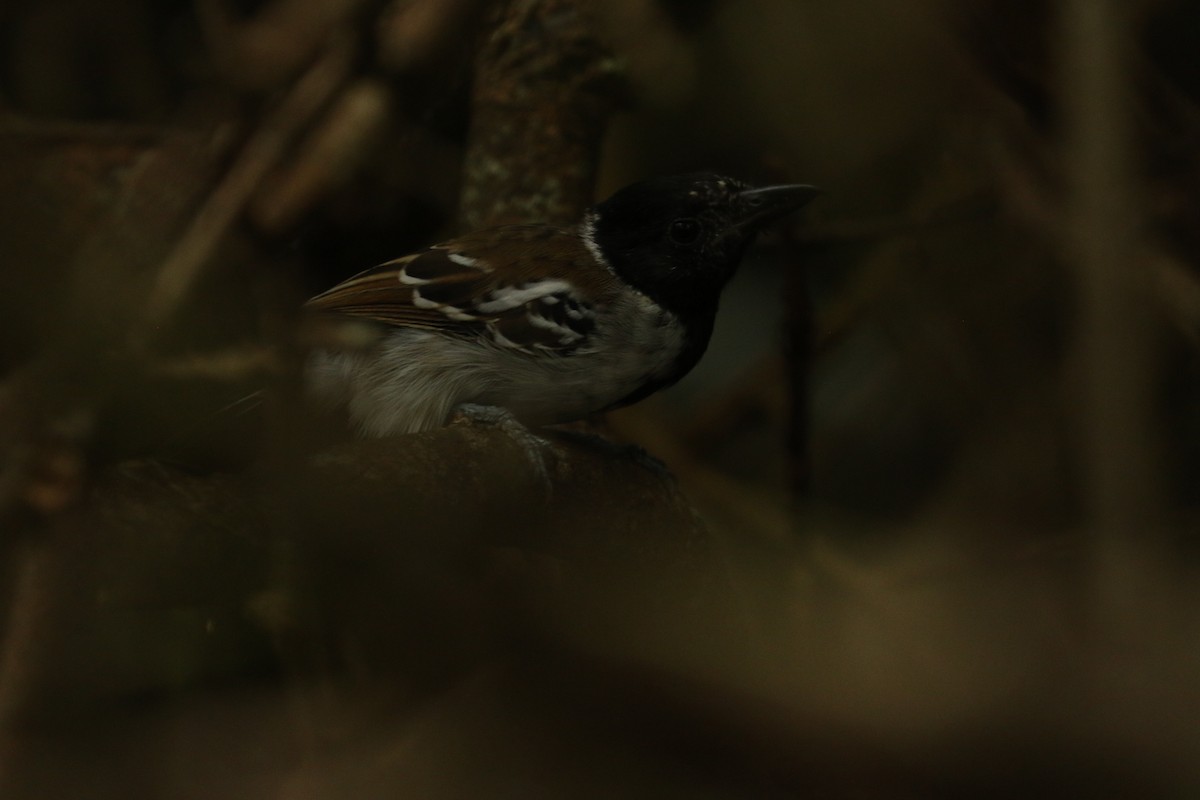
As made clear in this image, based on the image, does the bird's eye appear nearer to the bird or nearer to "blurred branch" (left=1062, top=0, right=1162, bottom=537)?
the bird

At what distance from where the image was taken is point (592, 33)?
331 cm

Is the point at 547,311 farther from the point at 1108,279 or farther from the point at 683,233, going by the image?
the point at 1108,279

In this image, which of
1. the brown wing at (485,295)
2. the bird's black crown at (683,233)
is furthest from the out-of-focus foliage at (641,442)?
the bird's black crown at (683,233)

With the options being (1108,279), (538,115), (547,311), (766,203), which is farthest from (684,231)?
(1108,279)

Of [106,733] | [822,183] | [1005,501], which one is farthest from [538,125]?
[1005,501]

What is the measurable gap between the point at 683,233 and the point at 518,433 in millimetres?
759

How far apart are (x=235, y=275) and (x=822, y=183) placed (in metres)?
2.47

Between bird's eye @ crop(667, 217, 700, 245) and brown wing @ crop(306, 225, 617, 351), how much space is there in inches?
7.6

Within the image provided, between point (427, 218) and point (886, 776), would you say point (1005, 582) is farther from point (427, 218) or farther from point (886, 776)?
point (886, 776)

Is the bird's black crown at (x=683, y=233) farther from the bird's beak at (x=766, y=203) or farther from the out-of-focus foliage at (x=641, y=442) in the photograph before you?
the out-of-focus foliage at (x=641, y=442)

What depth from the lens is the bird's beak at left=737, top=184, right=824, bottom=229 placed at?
282 cm

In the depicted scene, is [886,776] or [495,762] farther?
[495,762]

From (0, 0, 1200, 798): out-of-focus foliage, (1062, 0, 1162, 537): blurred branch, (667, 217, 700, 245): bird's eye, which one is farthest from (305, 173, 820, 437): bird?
(1062, 0, 1162, 537): blurred branch

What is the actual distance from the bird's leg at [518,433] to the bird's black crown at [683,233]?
0.48 metres
